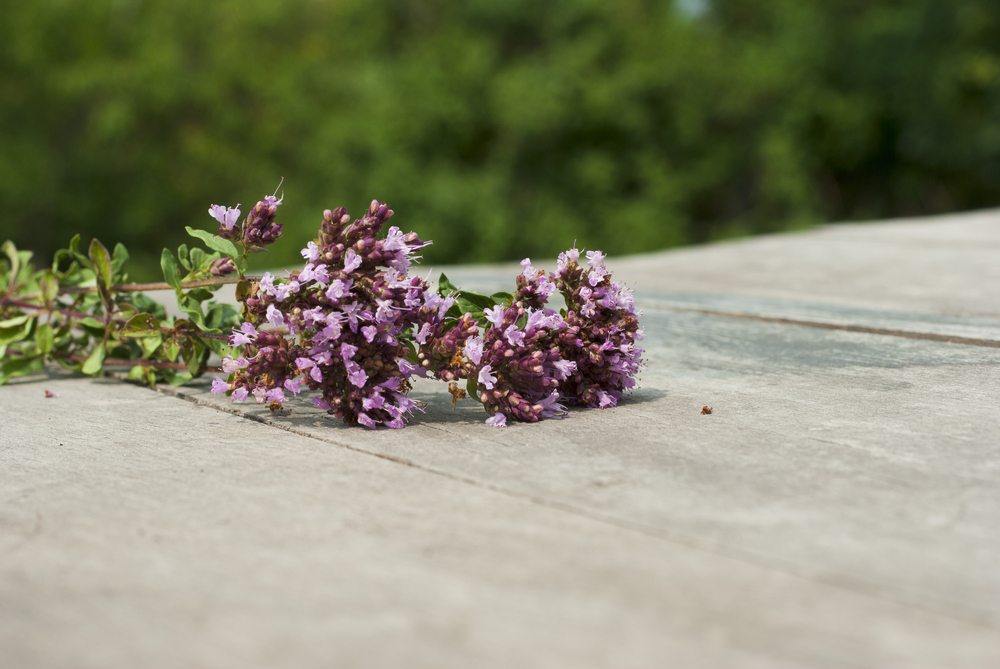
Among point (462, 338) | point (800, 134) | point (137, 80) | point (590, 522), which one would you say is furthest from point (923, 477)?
point (137, 80)

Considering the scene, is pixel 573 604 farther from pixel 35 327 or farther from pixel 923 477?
pixel 35 327

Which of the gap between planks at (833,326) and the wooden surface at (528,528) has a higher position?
the gap between planks at (833,326)

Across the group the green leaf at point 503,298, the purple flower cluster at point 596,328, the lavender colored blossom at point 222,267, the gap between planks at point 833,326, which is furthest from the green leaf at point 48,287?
the gap between planks at point 833,326

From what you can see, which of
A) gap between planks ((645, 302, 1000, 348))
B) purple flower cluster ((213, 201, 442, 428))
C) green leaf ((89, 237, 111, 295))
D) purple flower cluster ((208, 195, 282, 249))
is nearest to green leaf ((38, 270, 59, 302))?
green leaf ((89, 237, 111, 295))

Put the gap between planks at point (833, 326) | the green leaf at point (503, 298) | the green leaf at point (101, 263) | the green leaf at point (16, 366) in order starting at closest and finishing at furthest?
the green leaf at point (503, 298) < the green leaf at point (101, 263) < the green leaf at point (16, 366) < the gap between planks at point (833, 326)

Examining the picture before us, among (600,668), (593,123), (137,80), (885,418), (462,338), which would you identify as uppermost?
(137,80)

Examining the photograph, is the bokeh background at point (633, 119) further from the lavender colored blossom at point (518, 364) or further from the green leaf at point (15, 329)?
the lavender colored blossom at point (518, 364)

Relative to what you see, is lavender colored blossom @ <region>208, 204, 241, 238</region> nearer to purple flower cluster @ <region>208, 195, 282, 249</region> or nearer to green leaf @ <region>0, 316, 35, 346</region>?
purple flower cluster @ <region>208, 195, 282, 249</region>
